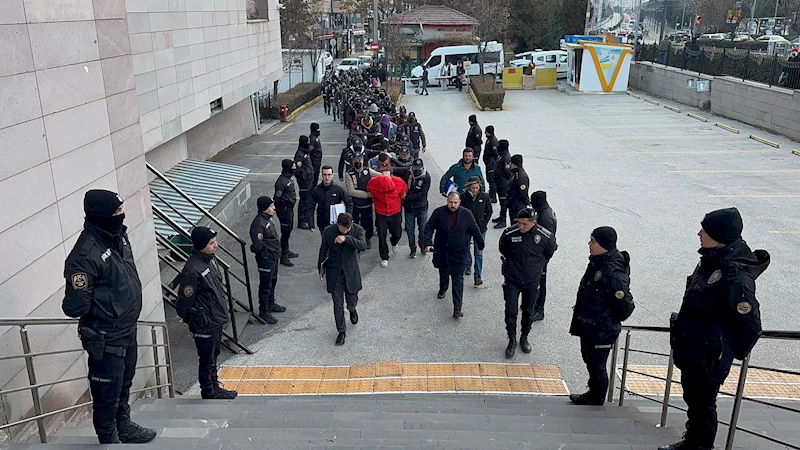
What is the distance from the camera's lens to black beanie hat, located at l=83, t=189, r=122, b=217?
394 centimetres

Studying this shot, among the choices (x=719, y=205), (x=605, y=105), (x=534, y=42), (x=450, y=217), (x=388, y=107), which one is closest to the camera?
(x=450, y=217)

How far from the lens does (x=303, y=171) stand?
37.4ft

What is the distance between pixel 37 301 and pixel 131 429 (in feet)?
4.11

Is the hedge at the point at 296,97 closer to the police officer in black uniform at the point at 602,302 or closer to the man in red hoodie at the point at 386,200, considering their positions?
the man in red hoodie at the point at 386,200

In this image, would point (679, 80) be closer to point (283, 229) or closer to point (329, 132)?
point (329, 132)

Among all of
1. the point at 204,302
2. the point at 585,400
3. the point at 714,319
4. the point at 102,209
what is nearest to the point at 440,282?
the point at 585,400

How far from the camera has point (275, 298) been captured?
894 centimetres

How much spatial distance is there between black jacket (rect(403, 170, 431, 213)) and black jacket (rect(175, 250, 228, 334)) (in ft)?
16.2

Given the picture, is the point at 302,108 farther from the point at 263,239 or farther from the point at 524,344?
the point at 524,344

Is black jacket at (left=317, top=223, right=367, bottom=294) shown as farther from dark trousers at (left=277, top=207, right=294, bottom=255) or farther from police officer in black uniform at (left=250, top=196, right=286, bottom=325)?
dark trousers at (left=277, top=207, right=294, bottom=255)

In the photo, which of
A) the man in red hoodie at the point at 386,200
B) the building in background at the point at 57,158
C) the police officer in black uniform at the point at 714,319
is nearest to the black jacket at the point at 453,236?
the man in red hoodie at the point at 386,200

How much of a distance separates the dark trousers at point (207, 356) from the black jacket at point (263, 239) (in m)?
2.32

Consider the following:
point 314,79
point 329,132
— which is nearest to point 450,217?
point 329,132

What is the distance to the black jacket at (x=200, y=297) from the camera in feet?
17.7
